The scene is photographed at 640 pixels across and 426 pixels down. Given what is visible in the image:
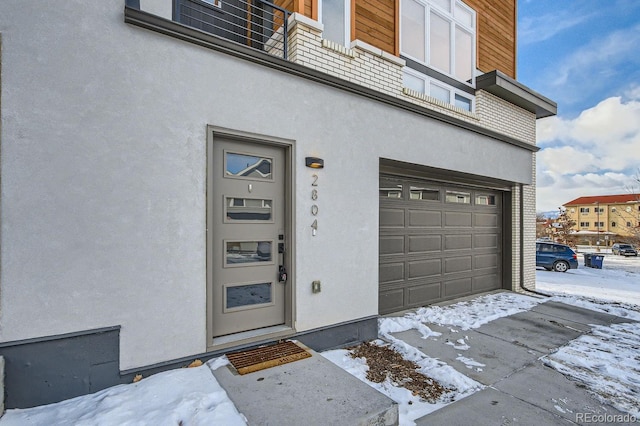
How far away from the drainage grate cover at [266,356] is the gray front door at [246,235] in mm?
307

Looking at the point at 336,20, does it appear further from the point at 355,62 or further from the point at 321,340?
the point at 321,340

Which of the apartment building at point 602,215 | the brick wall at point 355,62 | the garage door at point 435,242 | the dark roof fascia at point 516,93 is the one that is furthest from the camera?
the apartment building at point 602,215

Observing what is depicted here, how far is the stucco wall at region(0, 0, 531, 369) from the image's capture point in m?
2.28

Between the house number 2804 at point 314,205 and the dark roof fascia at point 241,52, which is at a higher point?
the dark roof fascia at point 241,52

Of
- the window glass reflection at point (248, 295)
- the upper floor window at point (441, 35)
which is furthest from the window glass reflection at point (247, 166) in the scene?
the upper floor window at point (441, 35)

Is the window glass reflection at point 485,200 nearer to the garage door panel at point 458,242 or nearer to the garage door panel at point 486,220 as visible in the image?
the garage door panel at point 486,220

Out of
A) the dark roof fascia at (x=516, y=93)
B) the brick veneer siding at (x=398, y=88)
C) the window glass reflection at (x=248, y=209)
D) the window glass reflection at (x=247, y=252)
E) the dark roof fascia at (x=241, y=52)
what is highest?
the dark roof fascia at (x=516, y=93)

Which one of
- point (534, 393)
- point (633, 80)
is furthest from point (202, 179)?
point (633, 80)

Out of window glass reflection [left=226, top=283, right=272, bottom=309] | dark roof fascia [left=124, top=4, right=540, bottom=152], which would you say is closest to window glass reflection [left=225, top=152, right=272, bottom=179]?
dark roof fascia [left=124, top=4, right=540, bottom=152]

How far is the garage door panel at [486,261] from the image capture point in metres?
6.96

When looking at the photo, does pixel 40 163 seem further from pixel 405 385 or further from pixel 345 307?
pixel 405 385

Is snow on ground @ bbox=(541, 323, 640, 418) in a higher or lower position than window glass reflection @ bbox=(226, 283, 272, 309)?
lower

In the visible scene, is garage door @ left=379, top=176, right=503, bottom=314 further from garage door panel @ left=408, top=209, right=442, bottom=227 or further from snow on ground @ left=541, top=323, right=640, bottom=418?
snow on ground @ left=541, top=323, right=640, bottom=418

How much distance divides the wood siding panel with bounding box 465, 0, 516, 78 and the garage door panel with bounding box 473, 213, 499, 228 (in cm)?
340
